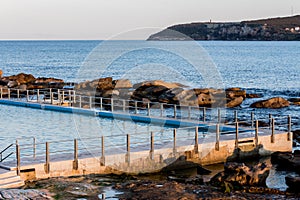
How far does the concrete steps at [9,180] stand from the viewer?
17141mm

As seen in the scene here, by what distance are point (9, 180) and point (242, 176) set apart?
659 centimetres

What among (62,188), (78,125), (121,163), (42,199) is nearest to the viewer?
(42,199)

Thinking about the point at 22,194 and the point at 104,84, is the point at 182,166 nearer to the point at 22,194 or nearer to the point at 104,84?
the point at 22,194

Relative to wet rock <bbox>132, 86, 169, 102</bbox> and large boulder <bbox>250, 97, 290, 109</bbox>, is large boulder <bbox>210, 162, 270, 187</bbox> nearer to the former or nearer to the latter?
large boulder <bbox>250, 97, 290, 109</bbox>

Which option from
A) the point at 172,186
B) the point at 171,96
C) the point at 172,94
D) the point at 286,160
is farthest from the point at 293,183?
the point at 172,94

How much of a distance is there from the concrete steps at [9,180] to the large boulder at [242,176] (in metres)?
5.53

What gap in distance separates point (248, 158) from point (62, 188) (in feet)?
27.7

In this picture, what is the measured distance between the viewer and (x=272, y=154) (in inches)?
922

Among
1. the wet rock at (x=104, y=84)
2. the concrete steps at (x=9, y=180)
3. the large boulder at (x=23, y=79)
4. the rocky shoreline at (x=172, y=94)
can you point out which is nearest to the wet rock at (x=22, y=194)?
the concrete steps at (x=9, y=180)

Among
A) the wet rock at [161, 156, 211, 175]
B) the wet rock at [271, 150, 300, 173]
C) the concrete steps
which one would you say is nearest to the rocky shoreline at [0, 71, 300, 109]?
the wet rock at [271, 150, 300, 173]

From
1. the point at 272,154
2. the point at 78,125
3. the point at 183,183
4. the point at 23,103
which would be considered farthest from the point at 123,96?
the point at 183,183

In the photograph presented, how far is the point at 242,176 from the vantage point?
60.3 feet

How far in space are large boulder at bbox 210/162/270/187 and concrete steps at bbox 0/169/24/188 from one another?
18.1 ft

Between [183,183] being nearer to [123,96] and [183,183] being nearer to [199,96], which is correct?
[199,96]
